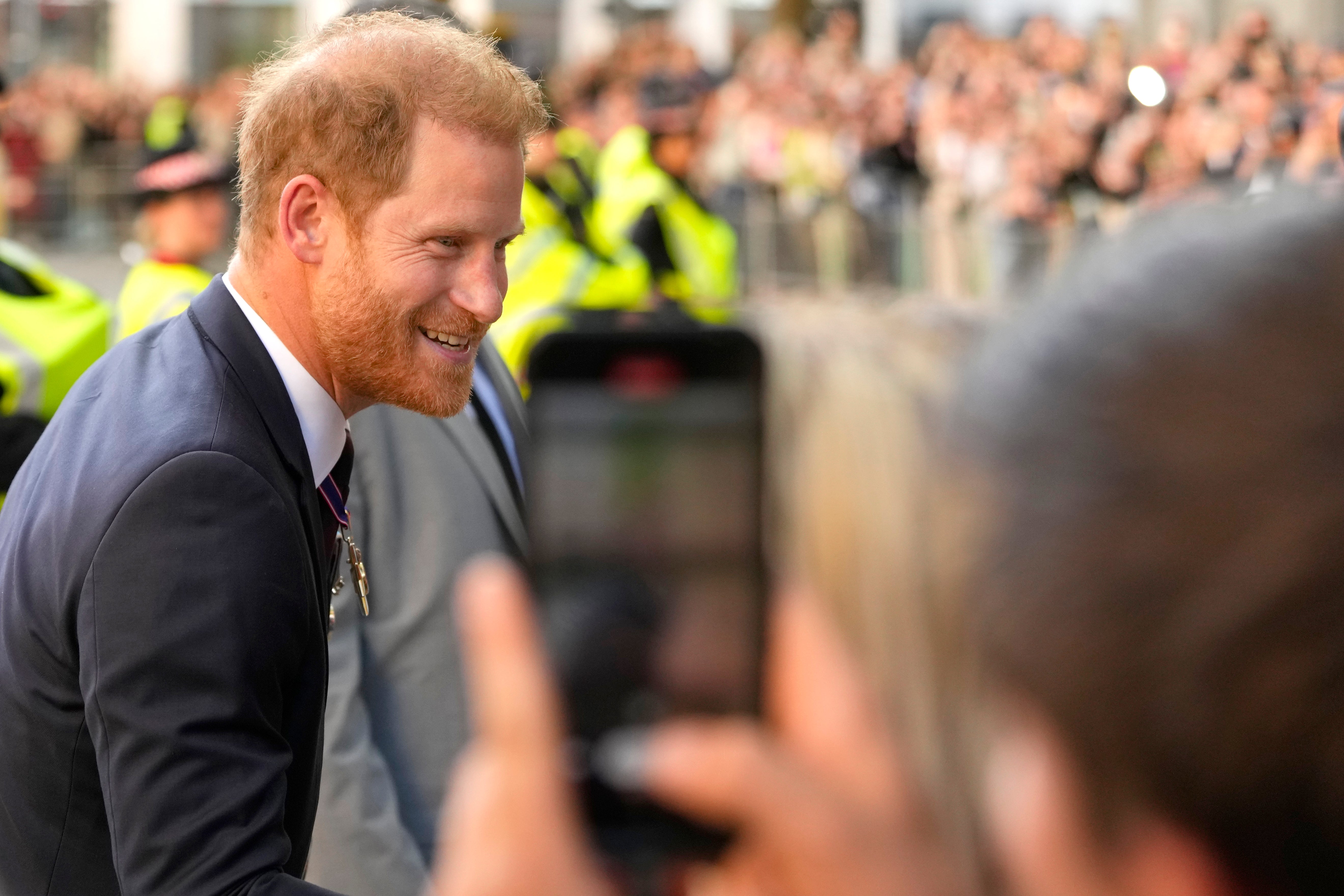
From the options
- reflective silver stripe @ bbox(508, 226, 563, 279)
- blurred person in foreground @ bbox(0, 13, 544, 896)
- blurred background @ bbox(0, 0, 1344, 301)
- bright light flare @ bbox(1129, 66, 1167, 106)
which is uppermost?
blurred person in foreground @ bbox(0, 13, 544, 896)

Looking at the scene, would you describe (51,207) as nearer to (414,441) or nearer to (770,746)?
(414,441)

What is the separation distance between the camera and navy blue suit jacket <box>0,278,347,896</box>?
58.1 inches

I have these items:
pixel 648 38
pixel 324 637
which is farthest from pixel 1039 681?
pixel 648 38

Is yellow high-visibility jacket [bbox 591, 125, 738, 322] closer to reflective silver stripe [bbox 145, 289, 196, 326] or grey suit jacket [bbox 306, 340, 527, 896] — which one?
reflective silver stripe [bbox 145, 289, 196, 326]

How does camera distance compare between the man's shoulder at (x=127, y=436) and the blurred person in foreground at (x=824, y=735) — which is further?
the man's shoulder at (x=127, y=436)

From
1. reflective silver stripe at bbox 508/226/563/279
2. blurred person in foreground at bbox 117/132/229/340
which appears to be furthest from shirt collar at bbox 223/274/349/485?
reflective silver stripe at bbox 508/226/563/279

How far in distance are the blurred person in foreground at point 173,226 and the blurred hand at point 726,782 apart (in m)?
3.09

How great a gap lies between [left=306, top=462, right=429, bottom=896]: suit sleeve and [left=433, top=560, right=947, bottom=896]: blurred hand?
1856 millimetres

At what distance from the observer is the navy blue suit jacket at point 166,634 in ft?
4.84

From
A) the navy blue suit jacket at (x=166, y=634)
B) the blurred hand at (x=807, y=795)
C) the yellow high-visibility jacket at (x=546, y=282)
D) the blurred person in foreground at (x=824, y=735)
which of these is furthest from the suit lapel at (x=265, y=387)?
the yellow high-visibility jacket at (x=546, y=282)

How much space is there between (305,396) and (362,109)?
0.32 m

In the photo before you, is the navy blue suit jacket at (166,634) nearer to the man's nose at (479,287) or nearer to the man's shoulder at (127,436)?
the man's shoulder at (127,436)

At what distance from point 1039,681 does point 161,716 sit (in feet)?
3.37

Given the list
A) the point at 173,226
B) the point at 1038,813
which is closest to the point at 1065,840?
the point at 1038,813
